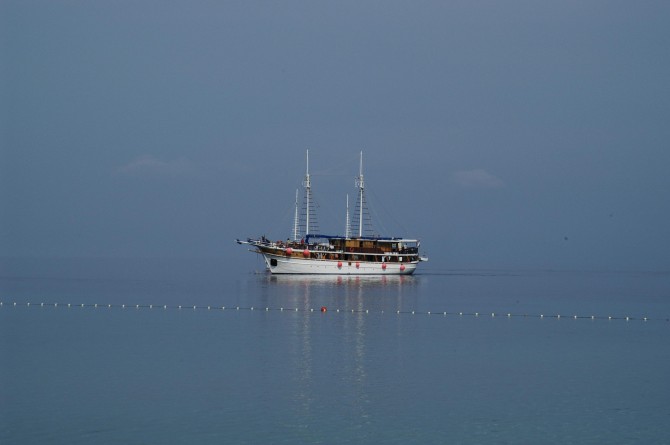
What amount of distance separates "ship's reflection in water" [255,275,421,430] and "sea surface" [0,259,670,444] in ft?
0.66

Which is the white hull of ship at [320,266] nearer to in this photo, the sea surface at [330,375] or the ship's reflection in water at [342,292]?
the ship's reflection in water at [342,292]

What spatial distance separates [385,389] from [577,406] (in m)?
9.28

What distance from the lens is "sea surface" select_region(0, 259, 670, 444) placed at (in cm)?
3509

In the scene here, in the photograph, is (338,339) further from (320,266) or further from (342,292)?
(320,266)

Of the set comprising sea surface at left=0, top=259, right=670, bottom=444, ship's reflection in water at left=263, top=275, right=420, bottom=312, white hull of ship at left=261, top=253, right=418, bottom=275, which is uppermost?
white hull of ship at left=261, top=253, right=418, bottom=275

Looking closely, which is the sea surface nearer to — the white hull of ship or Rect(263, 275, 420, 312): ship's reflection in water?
Rect(263, 275, 420, 312): ship's reflection in water

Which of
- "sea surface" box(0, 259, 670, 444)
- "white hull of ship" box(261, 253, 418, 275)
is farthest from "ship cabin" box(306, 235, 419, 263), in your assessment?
"sea surface" box(0, 259, 670, 444)

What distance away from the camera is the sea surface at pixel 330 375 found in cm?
3509

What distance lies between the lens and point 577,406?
132ft

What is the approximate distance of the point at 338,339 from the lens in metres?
62.5

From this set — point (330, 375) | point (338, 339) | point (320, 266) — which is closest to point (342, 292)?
point (320, 266)

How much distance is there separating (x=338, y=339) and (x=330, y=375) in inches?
612

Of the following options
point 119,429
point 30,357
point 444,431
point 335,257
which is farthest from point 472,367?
point 335,257

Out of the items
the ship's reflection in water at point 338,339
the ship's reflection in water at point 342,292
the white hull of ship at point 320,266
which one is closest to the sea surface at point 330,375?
the ship's reflection in water at point 338,339
